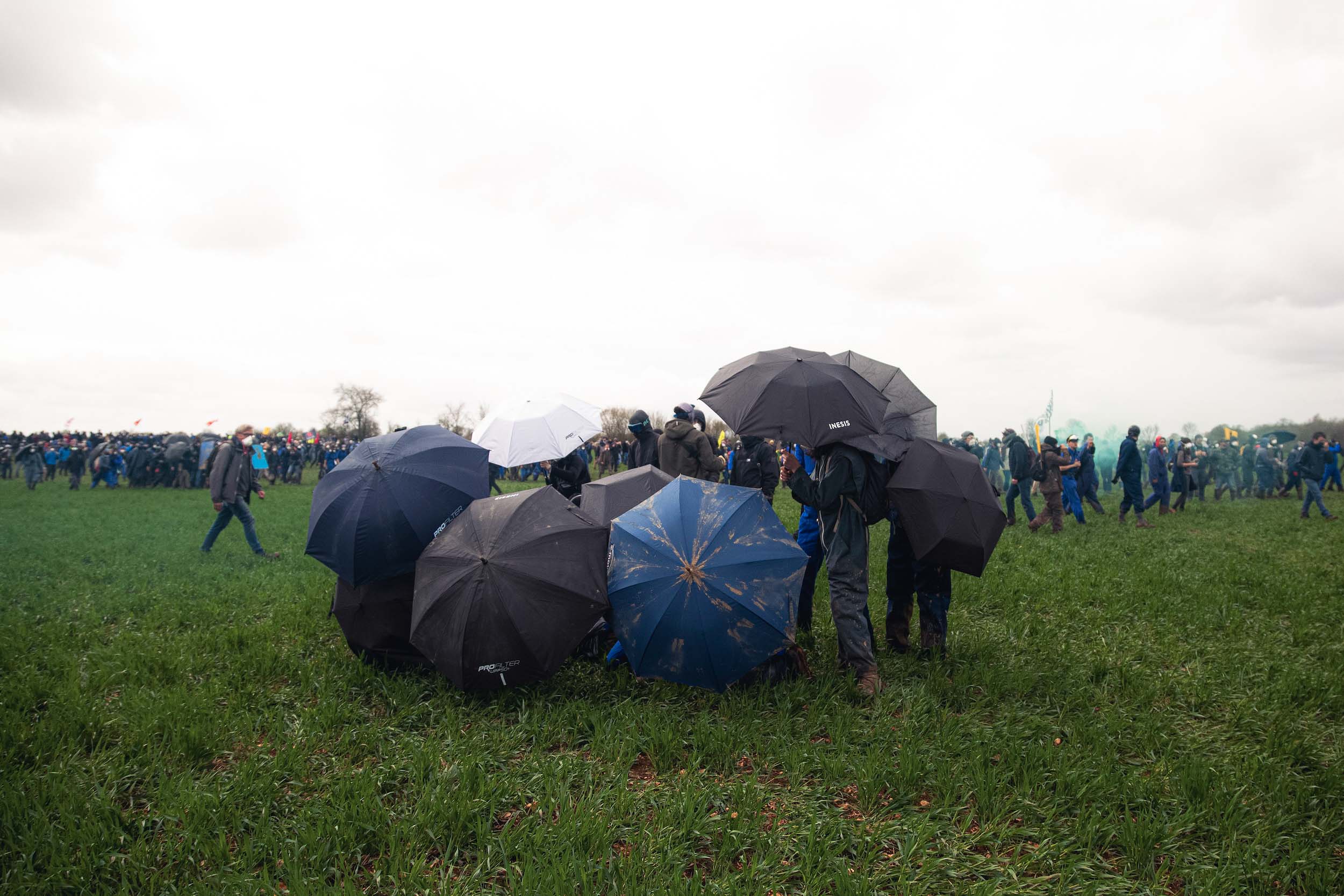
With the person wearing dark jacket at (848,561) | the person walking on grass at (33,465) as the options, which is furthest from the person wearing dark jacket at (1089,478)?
the person walking on grass at (33,465)

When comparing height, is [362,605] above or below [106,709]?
above

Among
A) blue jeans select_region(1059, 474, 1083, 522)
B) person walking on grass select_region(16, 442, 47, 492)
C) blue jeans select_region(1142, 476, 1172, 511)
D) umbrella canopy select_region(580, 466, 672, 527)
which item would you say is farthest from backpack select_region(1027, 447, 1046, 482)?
person walking on grass select_region(16, 442, 47, 492)

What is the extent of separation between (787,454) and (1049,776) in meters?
2.63

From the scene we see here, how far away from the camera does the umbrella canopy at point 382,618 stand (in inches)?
196

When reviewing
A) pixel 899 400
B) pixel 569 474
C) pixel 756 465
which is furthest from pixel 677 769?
pixel 756 465

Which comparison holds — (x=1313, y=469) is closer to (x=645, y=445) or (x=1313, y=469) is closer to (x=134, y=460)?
(x=645, y=445)

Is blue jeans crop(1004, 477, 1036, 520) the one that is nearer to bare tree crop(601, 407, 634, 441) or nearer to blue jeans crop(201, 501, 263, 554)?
blue jeans crop(201, 501, 263, 554)

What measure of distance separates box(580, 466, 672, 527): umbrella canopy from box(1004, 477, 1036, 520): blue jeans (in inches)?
397

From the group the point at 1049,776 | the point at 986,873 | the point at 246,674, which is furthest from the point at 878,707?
the point at 246,674

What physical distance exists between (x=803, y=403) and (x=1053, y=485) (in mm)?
10496

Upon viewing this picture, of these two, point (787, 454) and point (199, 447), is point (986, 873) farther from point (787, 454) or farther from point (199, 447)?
point (199, 447)

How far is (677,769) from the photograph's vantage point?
3.91 metres

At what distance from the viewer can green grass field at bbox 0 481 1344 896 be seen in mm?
3051

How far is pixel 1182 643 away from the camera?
6094mm
